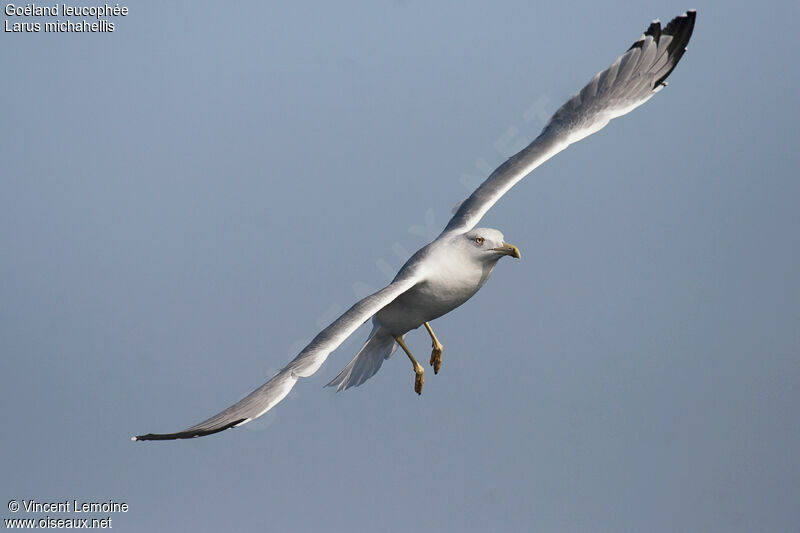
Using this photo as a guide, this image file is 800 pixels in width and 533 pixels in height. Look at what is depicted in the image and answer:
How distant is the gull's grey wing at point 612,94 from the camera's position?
13.0 meters

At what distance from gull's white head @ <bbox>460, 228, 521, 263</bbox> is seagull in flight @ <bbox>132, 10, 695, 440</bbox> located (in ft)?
0.03

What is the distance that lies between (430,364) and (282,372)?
107 inches

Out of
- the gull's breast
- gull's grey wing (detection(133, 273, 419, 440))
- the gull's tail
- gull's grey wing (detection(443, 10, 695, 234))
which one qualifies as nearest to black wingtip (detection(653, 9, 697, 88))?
gull's grey wing (detection(443, 10, 695, 234))

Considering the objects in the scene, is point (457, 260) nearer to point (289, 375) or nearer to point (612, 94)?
point (289, 375)

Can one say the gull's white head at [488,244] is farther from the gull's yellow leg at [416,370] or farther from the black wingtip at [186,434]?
the black wingtip at [186,434]

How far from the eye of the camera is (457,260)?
1118 cm

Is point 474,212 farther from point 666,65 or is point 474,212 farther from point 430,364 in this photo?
point 666,65

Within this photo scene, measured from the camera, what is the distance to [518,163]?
42.5 feet

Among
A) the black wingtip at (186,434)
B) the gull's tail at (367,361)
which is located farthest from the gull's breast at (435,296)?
the black wingtip at (186,434)

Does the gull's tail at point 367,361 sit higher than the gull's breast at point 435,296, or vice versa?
the gull's breast at point 435,296

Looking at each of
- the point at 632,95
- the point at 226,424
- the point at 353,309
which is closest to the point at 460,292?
the point at 353,309

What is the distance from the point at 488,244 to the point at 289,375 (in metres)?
2.59

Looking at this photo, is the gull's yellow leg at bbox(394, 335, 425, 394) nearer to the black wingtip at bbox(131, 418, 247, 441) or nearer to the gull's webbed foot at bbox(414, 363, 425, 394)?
the gull's webbed foot at bbox(414, 363, 425, 394)

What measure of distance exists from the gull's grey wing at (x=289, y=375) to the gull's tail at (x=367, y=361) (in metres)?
2.04
